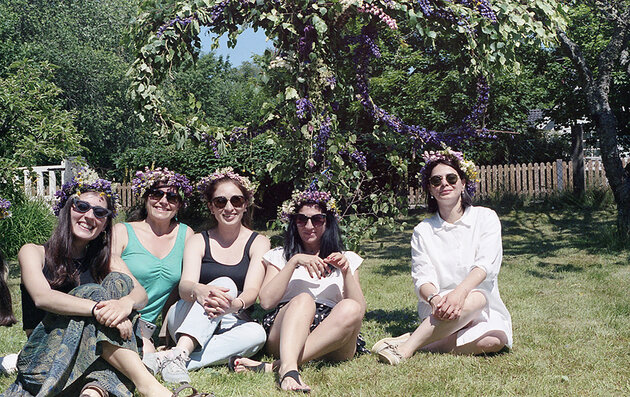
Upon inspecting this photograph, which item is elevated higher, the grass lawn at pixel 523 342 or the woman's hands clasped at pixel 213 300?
the woman's hands clasped at pixel 213 300

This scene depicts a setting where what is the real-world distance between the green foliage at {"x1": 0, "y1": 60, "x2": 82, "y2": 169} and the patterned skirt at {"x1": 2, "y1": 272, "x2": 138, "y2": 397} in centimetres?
507

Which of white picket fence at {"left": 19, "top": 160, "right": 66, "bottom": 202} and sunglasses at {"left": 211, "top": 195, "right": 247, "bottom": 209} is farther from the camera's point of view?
white picket fence at {"left": 19, "top": 160, "right": 66, "bottom": 202}

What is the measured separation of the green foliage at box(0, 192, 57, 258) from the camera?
10281 millimetres

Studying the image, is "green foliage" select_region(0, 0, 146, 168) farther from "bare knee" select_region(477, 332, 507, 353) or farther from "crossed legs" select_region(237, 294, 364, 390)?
"bare knee" select_region(477, 332, 507, 353)

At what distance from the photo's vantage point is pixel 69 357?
2.89m

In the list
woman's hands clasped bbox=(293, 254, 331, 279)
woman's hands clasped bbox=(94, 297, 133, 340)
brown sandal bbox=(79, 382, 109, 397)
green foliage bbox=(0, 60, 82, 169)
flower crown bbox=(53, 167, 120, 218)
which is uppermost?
green foliage bbox=(0, 60, 82, 169)

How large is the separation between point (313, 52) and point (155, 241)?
1.83m

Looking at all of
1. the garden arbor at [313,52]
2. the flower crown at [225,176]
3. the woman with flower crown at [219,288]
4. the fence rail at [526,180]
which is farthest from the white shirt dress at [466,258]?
the fence rail at [526,180]

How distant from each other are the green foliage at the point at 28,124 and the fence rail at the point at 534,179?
29.7 ft

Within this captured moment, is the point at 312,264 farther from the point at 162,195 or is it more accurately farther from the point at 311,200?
the point at 162,195

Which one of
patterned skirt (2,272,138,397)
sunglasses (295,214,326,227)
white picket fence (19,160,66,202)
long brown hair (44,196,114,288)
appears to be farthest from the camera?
white picket fence (19,160,66,202)

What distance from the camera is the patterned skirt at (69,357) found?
2900mm

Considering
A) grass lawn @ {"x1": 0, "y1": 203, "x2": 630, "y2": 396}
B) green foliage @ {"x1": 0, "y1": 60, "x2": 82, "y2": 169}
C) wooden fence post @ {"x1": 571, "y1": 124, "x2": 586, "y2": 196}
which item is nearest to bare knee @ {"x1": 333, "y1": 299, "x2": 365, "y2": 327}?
grass lawn @ {"x1": 0, "y1": 203, "x2": 630, "y2": 396}

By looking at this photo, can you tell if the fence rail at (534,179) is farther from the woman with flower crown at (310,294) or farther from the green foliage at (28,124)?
the woman with flower crown at (310,294)
